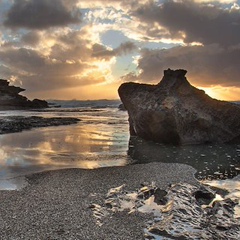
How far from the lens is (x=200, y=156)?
57.4ft

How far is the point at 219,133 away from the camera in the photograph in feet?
77.7

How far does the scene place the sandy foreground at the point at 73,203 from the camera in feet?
23.0

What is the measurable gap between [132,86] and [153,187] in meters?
16.9

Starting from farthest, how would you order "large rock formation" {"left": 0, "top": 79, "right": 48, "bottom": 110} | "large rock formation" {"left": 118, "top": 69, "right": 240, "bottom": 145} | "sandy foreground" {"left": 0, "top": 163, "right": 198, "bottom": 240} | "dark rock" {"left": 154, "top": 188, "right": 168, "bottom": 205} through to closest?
"large rock formation" {"left": 0, "top": 79, "right": 48, "bottom": 110} → "large rock formation" {"left": 118, "top": 69, "right": 240, "bottom": 145} → "dark rock" {"left": 154, "top": 188, "right": 168, "bottom": 205} → "sandy foreground" {"left": 0, "top": 163, "right": 198, "bottom": 240}

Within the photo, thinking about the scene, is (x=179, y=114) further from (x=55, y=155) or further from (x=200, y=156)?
(x=55, y=155)

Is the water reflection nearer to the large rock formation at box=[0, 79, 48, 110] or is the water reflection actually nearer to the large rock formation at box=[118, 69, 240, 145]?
the large rock formation at box=[118, 69, 240, 145]

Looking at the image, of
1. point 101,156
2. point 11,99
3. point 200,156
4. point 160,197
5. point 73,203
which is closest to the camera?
point 73,203

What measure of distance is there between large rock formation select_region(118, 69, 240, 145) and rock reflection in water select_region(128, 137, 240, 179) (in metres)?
1.33

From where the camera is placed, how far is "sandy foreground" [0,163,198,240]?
7.02 metres

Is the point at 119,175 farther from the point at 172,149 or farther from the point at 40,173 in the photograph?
the point at 172,149

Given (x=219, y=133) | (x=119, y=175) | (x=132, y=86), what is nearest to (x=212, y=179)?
(x=119, y=175)

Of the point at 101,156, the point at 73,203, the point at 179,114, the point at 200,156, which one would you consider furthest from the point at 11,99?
the point at 73,203

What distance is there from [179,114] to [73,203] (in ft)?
49.9

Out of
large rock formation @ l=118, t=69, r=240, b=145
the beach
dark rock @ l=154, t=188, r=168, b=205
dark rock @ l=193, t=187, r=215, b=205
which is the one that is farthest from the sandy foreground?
large rock formation @ l=118, t=69, r=240, b=145
